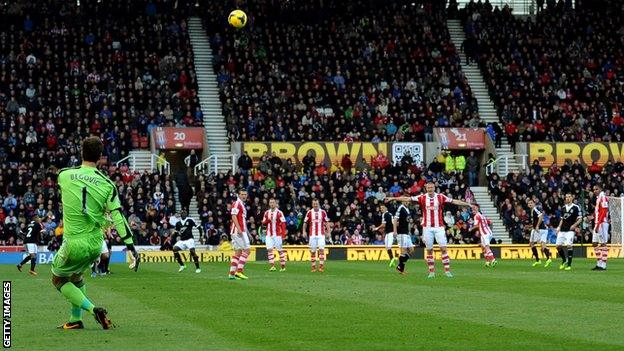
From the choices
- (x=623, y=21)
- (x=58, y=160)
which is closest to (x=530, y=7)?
(x=623, y=21)

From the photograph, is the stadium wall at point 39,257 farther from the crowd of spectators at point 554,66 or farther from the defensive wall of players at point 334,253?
the crowd of spectators at point 554,66

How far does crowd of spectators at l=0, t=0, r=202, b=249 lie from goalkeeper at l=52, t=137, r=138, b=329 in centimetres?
2855

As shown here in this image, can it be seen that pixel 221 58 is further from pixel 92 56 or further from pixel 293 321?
pixel 293 321

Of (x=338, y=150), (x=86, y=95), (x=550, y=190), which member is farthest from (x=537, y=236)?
(x=86, y=95)

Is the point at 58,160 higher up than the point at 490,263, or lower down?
higher up

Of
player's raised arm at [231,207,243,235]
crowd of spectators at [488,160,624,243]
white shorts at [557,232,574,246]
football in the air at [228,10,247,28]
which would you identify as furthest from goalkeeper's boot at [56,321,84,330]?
crowd of spectators at [488,160,624,243]

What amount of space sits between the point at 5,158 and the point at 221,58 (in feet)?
42.9

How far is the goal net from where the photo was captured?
46.0 metres

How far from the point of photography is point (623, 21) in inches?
2495

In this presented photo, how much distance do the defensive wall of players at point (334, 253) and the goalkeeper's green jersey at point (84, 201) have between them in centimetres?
2885

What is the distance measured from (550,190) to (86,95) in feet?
67.7

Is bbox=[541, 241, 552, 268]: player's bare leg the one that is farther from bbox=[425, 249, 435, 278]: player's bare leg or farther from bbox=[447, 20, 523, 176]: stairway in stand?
bbox=[447, 20, 523, 176]: stairway in stand

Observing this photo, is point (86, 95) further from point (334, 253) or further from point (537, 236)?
point (537, 236)

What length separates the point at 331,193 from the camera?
48656mm
